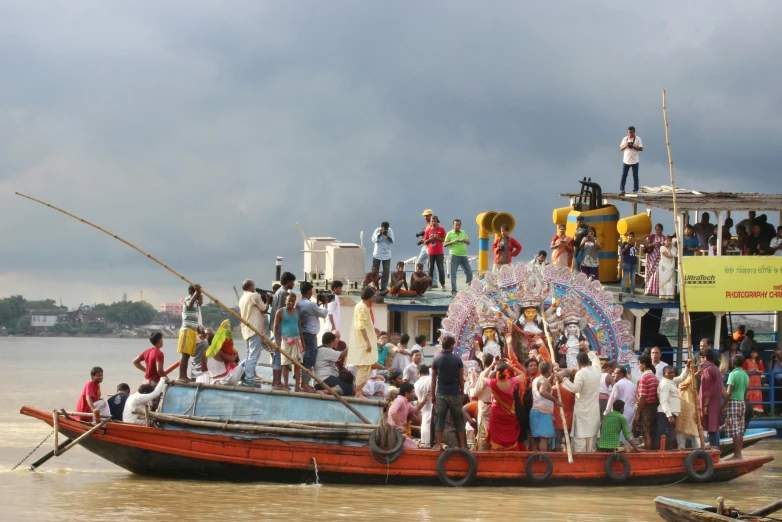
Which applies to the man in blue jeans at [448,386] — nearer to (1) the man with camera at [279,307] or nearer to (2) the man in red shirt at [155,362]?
(1) the man with camera at [279,307]

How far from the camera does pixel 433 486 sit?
14.7m

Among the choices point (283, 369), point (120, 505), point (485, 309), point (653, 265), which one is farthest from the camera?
point (653, 265)

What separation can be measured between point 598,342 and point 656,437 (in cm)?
274

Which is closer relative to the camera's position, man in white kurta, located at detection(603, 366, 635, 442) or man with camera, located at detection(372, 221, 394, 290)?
man in white kurta, located at detection(603, 366, 635, 442)

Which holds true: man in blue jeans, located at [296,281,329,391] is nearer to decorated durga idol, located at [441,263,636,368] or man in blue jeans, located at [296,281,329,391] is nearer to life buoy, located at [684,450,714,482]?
decorated durga idol, located at [441,263,636,368]

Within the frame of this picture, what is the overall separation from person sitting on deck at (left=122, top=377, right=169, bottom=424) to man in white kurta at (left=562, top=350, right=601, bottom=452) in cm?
531

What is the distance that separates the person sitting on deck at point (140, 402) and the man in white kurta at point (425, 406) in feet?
10.9

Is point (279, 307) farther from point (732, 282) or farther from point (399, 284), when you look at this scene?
point (732, 282)

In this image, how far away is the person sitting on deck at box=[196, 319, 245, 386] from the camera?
15406 mm

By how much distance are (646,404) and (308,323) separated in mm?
4742

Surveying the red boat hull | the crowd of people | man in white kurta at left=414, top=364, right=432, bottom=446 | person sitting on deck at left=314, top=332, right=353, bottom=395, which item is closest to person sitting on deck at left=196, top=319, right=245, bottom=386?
the crowd of people

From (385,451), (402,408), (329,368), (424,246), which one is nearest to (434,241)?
(424,246)

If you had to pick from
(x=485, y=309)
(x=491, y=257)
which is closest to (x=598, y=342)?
(x=485, y=309)

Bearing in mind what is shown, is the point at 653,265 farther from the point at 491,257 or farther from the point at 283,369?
the point at 283,369
